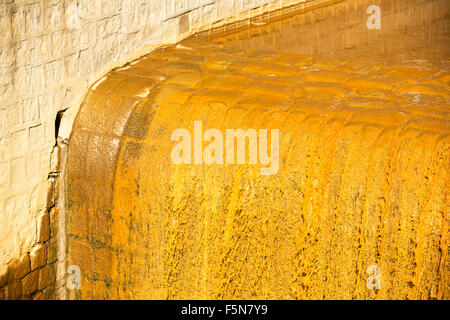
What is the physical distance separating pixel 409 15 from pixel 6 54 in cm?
251

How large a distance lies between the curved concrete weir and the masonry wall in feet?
0.24

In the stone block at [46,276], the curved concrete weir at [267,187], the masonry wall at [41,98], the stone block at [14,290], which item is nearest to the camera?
the curved concrete weir at [267,187]

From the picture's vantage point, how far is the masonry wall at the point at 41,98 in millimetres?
2020

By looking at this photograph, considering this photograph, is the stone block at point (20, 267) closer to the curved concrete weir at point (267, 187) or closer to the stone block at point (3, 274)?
the stone block at point (3, 274)

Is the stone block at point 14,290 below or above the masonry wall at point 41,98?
below

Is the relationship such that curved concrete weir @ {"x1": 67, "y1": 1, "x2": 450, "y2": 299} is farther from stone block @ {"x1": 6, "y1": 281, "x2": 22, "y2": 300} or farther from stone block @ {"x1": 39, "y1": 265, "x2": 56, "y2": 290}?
stone block @ {"x1": 6, "y1": 281, "x2": 22, "y2": 300}

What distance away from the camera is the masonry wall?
6.63ft

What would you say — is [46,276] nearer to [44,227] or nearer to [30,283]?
[30,283]

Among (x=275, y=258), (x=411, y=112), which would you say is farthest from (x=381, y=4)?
(x=275, y=258)

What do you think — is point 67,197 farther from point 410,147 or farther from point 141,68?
point 410,147

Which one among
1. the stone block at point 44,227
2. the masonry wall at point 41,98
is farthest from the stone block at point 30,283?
the stone block at point 44,227

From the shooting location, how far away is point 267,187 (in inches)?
75.2

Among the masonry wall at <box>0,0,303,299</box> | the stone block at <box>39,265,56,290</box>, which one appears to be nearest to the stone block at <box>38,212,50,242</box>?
the masonry wall at <box>0,0,303,299</box>

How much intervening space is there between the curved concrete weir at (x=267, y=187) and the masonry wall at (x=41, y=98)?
0.24ft
